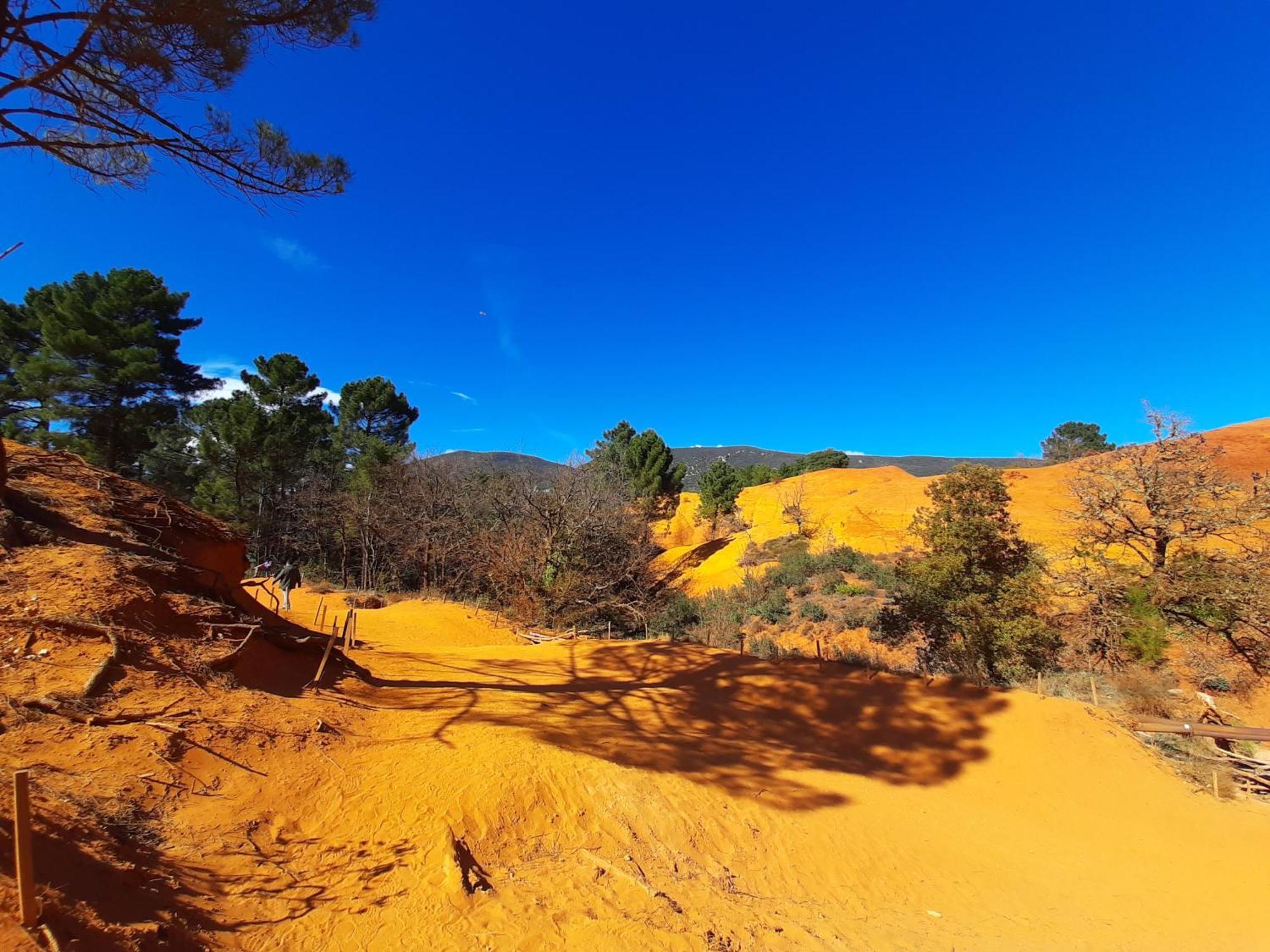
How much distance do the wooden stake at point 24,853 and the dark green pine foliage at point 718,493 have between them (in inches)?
1433

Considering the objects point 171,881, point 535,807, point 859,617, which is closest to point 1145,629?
point 859,617

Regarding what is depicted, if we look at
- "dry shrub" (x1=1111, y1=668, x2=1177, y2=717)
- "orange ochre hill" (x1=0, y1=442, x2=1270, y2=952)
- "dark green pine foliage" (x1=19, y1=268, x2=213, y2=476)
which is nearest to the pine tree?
"dark green pine foliage" (x1=19, y1=268, x2=213, y2=476)

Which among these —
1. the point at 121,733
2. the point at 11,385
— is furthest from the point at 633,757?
the point at 11,385

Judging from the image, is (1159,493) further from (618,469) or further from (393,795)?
(618,469)

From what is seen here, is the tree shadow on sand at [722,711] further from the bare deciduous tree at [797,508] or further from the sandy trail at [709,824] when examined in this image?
the bare deciduous tree at [797,508]

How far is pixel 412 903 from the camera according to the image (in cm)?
347

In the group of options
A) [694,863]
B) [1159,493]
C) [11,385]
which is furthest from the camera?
[11,385]

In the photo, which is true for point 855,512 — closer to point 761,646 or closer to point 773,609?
point 773,609

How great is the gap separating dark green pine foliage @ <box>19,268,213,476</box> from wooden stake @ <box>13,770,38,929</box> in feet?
73.1

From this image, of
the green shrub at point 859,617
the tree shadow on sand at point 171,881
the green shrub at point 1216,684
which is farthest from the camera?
the green shrub at point 859,617

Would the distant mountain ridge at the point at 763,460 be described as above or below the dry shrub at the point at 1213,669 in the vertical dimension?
above

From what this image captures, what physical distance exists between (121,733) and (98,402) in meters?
21.4

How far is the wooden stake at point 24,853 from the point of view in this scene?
200cm

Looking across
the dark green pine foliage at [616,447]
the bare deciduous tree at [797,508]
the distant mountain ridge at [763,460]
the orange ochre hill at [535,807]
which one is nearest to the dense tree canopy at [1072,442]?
the distant mountain ridge at [763,460]
